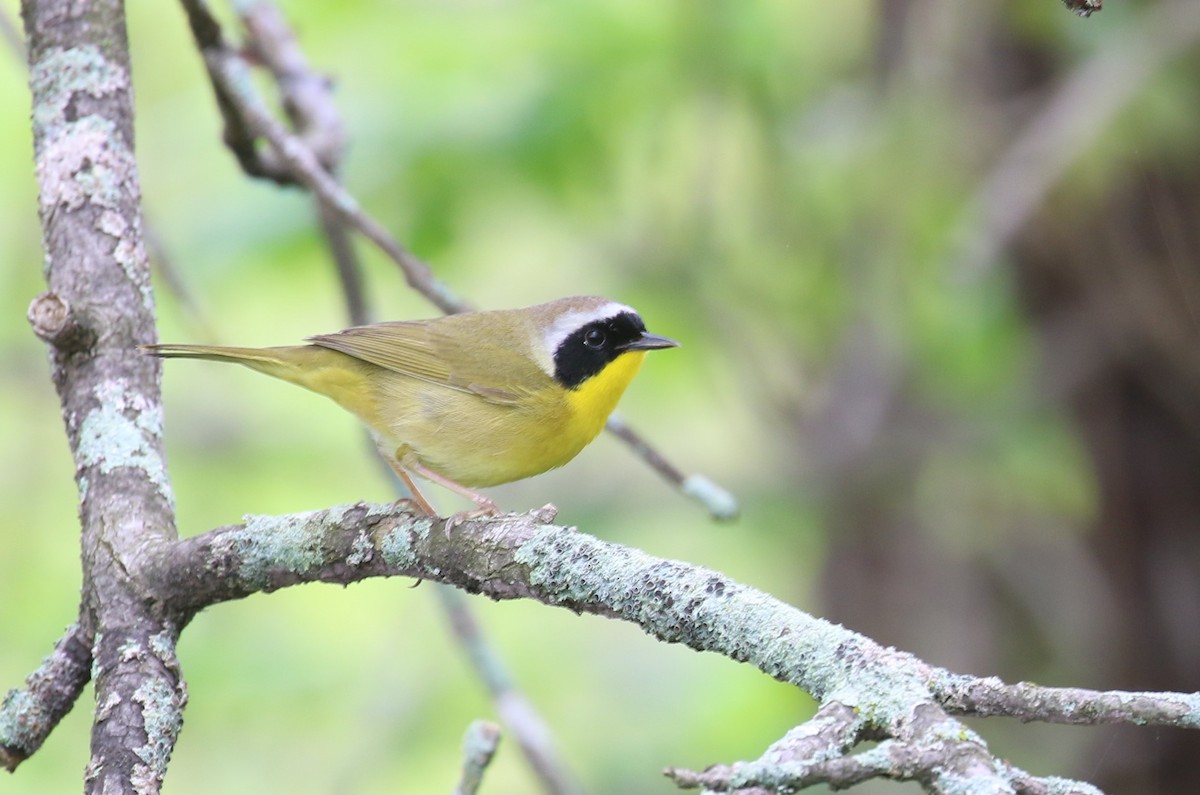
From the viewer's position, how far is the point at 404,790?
26.7ft

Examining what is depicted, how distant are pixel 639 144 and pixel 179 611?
15.5 feet

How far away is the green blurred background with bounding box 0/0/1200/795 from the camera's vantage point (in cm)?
575

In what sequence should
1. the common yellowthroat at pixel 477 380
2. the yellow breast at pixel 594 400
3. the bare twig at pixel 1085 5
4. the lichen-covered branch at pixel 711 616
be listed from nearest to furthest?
the lichen-covered branch at pixel 711 616 → the bare twig at pixel 1085 5 → the common yellowthroat at pixel 477 380 → the yellow breast at pixel 594 400

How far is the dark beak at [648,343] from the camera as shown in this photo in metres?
4.66

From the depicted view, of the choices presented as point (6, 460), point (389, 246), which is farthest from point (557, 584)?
point (6, 460)

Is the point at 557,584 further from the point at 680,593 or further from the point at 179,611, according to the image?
the point at 179,611

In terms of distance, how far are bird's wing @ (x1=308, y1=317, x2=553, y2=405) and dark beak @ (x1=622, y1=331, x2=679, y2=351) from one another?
0.37 m

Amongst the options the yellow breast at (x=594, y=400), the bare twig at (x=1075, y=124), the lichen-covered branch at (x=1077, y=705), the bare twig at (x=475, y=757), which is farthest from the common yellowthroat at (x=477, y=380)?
the lichen-covered branch at (x=1077, y=705)

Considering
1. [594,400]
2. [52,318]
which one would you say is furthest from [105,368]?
[594,400]

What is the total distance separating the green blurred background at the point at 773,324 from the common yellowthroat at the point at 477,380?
106cm

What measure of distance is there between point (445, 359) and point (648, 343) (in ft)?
2.57

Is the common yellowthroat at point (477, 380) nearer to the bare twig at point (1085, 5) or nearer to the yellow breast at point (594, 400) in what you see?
the yellow breast at point (594, 400)

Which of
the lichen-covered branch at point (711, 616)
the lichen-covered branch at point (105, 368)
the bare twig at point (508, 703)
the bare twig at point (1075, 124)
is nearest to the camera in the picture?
→ the lichen-covered branch at point (711, 616)

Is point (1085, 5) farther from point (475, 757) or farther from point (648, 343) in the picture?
point (648, 343)
